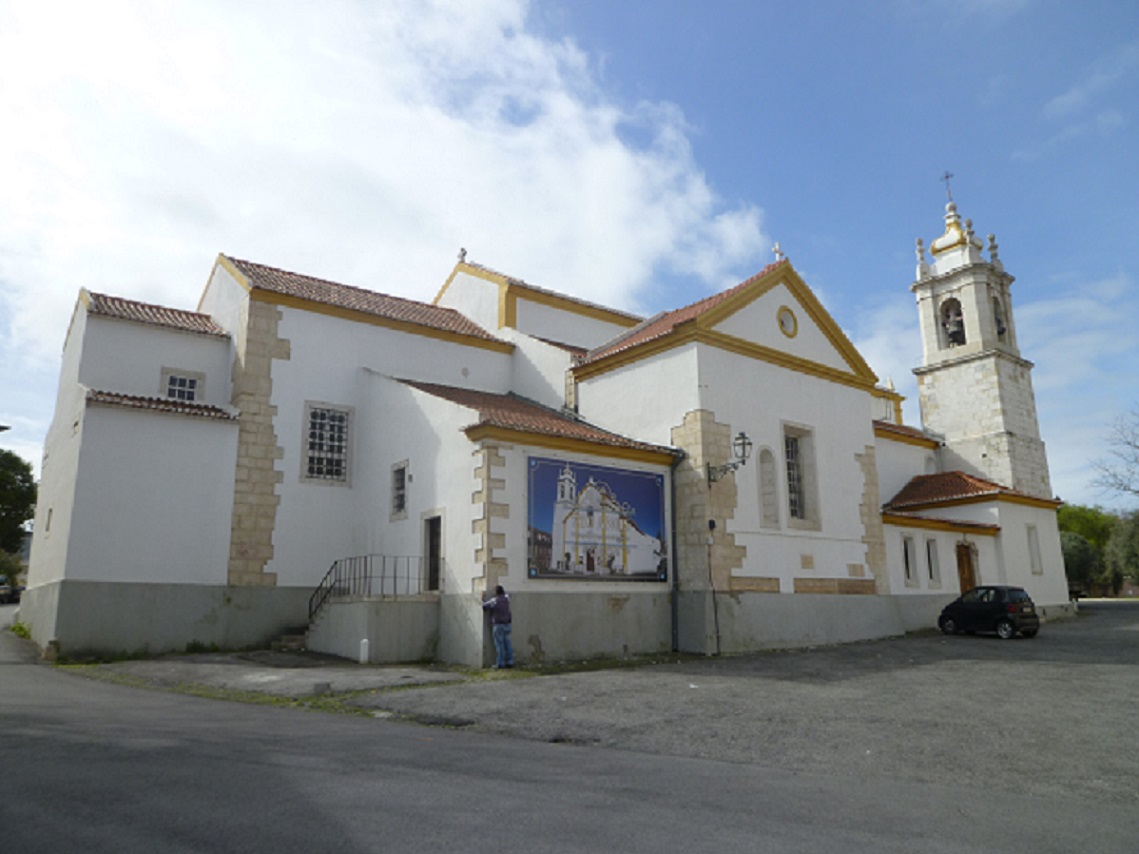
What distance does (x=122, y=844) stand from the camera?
4309mm

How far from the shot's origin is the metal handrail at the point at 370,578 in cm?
1712

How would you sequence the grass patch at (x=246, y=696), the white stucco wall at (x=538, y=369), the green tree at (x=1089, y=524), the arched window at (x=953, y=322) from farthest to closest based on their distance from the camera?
the green tree at (x=1089, y=524) → the arched window at (x=953, y=322) → the white stucco wall at (x=538, y=369) → the grass patch at (x=246, y=696)

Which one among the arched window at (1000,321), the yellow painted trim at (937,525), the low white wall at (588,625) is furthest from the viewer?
the arched window at (1000,321)

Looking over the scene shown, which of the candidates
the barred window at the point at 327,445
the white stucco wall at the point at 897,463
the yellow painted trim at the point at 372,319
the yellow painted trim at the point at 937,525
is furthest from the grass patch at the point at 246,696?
the white stucco wall at the point at 897,463

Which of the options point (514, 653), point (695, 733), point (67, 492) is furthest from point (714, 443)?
point (67, 492)

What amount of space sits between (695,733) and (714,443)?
956 centimetres

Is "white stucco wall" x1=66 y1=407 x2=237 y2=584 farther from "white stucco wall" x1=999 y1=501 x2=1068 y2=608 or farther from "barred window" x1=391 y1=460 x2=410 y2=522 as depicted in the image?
"white stucco wall" x1=999 y1=501 x2=1068 y2=608

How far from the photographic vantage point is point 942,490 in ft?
93.1

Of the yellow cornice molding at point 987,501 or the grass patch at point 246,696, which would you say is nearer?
the grass patch at point 246,696

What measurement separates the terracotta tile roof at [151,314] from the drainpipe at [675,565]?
12.0 meters

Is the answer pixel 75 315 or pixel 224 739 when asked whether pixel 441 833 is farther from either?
pixel 75 315

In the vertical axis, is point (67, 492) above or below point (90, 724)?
above

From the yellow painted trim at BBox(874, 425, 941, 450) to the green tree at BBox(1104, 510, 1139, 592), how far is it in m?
13.6

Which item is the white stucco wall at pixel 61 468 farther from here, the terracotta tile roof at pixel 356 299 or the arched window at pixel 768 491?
the arched window at pixel 768 491
